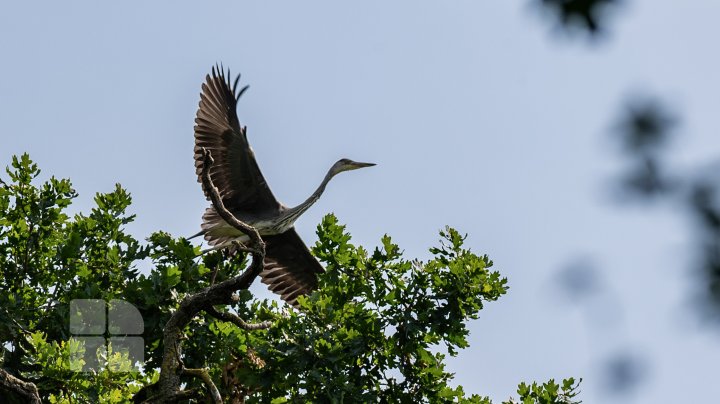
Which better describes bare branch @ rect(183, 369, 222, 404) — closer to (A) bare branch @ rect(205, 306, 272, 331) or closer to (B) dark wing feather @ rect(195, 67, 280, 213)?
(A) bare branch @ rect(205, 306, 272, 331)

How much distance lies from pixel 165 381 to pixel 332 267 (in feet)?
5.84

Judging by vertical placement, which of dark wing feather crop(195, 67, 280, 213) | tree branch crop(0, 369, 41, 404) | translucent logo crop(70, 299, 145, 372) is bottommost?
tree branch crop(0, 369, 41, 404)

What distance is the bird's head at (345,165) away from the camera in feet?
38.8

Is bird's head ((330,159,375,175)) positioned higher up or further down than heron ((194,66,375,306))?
higher up

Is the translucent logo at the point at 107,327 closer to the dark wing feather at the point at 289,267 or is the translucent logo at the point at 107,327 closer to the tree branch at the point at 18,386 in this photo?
the tree branch at the point at 18,386

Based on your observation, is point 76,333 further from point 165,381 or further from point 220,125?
point 220,125

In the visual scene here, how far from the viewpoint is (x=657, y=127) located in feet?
4.63

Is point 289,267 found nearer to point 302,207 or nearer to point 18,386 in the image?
point 302,207

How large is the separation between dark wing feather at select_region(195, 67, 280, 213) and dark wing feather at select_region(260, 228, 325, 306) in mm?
575

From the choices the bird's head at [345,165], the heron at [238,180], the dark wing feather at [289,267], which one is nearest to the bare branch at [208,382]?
the heron at [238,180]

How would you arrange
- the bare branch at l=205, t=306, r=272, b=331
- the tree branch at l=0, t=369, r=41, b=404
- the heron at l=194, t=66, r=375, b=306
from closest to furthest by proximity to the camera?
1. the tree branch at l=0, t=369, r=41, b=404
2. the bare branch at l=205, t=306, r=272, b=331
3. the heron at l=194, t=66, r=375, b=306

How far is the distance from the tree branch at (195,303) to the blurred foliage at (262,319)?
377mm

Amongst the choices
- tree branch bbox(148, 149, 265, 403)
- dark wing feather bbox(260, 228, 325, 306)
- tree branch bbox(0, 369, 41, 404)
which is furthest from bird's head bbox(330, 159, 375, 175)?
tree branch bbox(0, 369, 41, 404)

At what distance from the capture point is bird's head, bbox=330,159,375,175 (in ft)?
38.8
